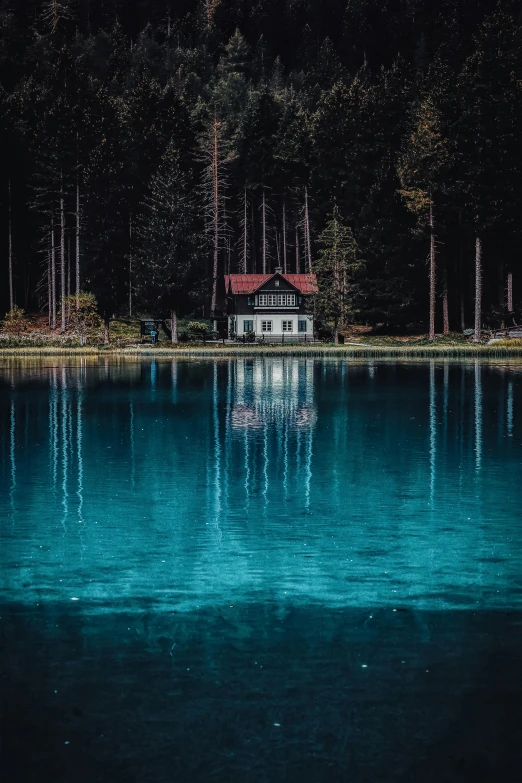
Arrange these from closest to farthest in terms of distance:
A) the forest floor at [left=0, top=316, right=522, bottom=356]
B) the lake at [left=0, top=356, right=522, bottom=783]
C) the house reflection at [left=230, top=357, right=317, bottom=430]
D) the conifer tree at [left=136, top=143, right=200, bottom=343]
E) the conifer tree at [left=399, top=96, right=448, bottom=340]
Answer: the lake at [left=0, top=356, right=522, bottom=783]
the house reflection at [left=230, top=357, right=317, bottom=430]
the forest floor at [left=0, top=316, right=522, bottom=356]
the conifer tree at [left=136, top=143, right=200, bottom=343]
the conifer tree at [left=399, top=96, right=448, bottom=340]

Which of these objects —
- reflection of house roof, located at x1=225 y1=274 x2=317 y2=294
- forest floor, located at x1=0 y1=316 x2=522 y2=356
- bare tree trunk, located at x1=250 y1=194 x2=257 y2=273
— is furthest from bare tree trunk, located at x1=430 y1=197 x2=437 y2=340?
bare tree trunk, located at x1=250 y1=194 x2=257 y2=273

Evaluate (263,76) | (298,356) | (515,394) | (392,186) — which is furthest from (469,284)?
(263,76)

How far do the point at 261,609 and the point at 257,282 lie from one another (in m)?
102

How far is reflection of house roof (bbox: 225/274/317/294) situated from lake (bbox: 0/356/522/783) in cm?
8243

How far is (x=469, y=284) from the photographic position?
10850 cm

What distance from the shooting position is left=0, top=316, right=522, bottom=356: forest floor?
8338 cm

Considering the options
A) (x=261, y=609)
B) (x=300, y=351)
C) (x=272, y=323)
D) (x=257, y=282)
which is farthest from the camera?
(x=257, y=282)

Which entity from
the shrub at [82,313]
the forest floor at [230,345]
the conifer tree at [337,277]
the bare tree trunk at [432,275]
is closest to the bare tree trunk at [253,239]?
the forest floor at [230,345]

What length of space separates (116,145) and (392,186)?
26.7 m

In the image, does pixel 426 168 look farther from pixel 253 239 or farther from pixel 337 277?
pixel 253 239

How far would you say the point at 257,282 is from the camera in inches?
4424

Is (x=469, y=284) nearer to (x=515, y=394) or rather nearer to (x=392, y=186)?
(x=392, y=186)

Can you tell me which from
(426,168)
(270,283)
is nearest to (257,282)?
(270,283)

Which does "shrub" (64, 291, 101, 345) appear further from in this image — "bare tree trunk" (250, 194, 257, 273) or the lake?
the lake
